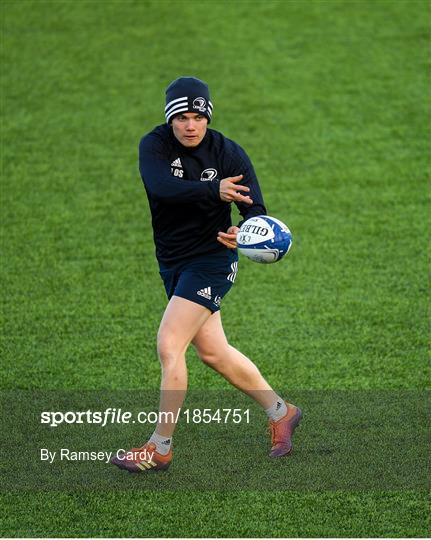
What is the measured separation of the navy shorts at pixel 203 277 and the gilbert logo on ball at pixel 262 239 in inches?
13.7

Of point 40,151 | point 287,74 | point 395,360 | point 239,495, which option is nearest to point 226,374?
point 239,495

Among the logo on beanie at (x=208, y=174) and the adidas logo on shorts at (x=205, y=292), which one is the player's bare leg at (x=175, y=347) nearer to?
the adidas logo on shorts at (x=205, y=292)

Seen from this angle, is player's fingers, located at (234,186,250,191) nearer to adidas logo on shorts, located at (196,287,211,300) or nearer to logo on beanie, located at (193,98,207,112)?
logo on beanie, located at (193,98,207,112)

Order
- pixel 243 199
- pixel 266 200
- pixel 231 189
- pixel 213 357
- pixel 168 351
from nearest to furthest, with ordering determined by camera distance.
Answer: pixel 231 189, pixel 243 199, pixel 168 351, pixel 213 357, pixel 266 200

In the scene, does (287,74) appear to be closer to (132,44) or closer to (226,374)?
(132,44)

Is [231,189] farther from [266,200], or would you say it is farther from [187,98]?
[266,200]

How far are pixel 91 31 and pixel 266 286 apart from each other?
24.8ft

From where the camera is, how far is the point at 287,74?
15.1 metres

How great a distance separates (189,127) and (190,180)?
29 centimetres

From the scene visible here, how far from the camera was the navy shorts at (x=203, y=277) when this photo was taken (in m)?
6.55

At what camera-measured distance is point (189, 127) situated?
6438mm

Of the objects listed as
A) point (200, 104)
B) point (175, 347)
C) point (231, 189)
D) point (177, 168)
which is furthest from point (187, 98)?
point (175, 347)

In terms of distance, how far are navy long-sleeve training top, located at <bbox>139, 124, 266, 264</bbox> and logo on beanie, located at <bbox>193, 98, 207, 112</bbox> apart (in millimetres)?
219

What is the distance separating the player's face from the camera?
6.44 meters
